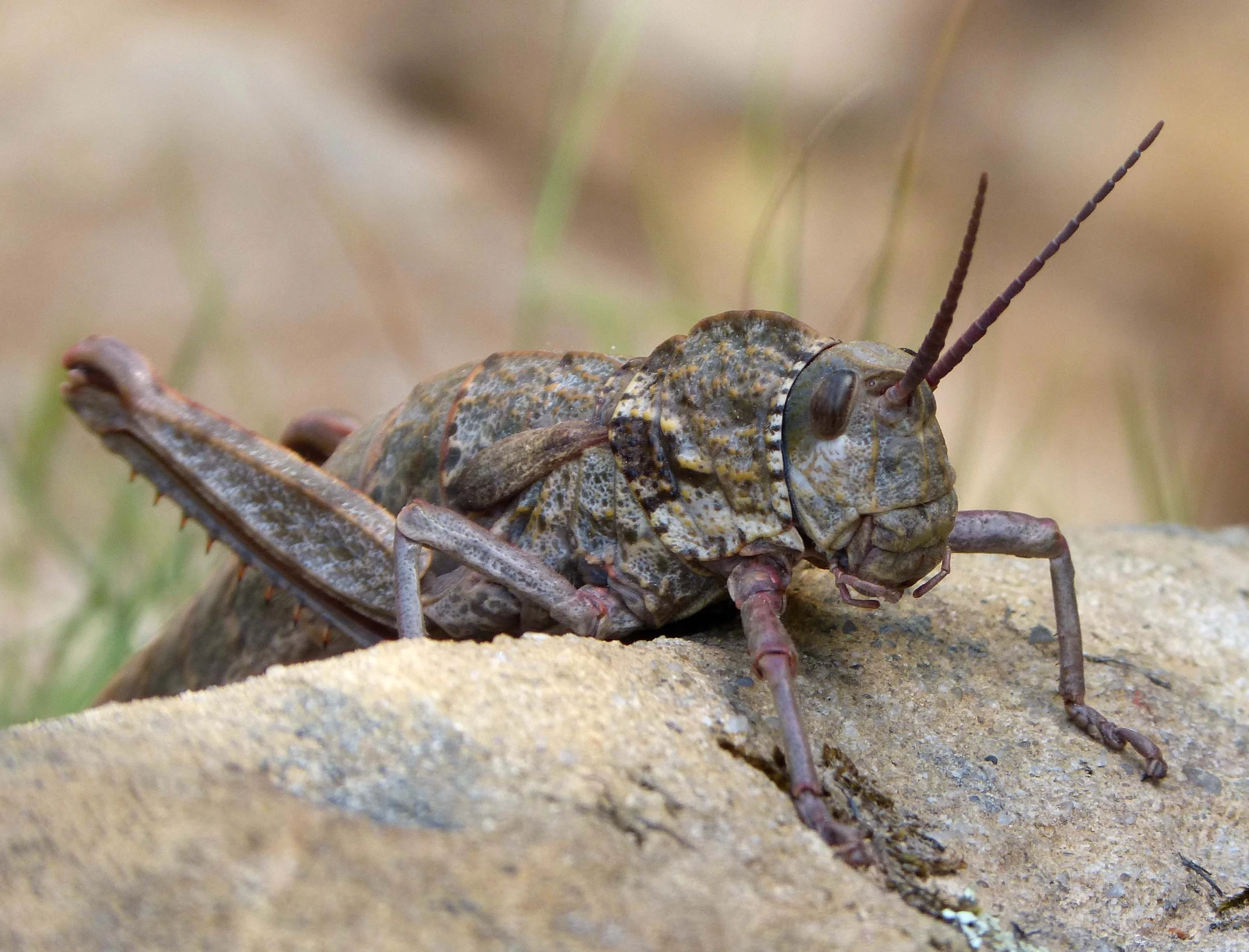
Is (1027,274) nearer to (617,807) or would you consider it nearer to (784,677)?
(784,677)

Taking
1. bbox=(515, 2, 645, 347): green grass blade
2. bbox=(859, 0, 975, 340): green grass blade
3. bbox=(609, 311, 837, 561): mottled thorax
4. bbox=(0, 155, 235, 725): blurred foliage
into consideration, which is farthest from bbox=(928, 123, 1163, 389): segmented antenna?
bbox=(0, 155, 235, 725): blurred foliage

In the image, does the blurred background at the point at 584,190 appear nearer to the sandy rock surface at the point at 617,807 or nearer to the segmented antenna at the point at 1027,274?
the sandy rock surface at the point at 617,807

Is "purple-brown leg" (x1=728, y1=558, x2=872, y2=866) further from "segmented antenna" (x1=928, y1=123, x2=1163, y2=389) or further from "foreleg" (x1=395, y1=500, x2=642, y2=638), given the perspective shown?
"segmented antenna" (x1=928, y1=123, x2=1163, y2=389)

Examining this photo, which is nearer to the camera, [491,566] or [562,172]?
[491,566]

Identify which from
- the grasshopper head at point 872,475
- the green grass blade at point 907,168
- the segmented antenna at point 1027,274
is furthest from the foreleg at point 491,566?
the green grass blade at point 907,168

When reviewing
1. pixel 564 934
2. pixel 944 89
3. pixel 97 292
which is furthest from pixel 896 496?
pixel 944 89

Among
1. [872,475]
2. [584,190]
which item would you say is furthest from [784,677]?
[584,190]
